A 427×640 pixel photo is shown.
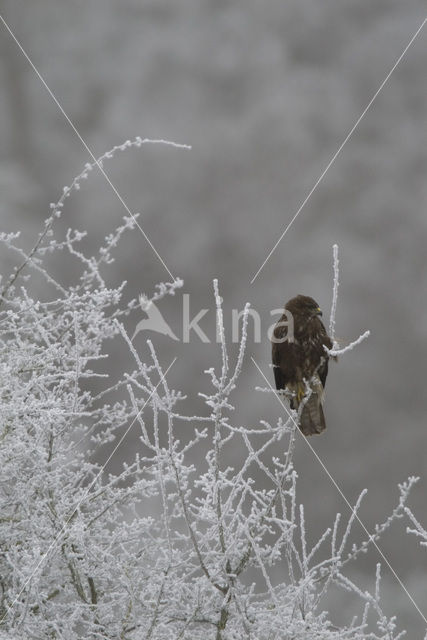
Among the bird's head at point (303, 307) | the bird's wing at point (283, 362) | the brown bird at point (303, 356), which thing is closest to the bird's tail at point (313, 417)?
the brown bird at point (303, 356)

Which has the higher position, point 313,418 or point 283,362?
point 283,362

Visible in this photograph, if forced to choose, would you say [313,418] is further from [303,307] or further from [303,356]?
[303,307]

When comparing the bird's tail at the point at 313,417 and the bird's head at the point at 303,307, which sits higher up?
the bird's head at the point at 303,307

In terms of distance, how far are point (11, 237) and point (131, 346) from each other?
4.64ft

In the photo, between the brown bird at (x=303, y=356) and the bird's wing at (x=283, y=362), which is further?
the bird's wing at (x=283, y=362)

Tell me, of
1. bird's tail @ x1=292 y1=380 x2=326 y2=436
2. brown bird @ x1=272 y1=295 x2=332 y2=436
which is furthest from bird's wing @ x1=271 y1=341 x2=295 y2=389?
bird's tail @ x1=292 y1=380 x2=326 y2=436

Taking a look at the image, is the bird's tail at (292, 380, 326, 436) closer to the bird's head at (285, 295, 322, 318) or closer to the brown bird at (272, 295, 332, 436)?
the brown bird at (272, 295, 332, 436)

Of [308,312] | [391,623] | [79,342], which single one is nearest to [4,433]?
[79,342]

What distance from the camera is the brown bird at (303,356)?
511 centimetres

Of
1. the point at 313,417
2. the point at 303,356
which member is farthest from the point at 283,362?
the point at 313,417

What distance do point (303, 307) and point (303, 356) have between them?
1.37ft

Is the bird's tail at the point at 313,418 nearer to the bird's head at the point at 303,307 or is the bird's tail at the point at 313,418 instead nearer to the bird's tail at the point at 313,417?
the bird's tail at the point at 313,417

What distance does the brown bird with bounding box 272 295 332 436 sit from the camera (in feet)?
16.8

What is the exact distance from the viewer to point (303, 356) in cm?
514
